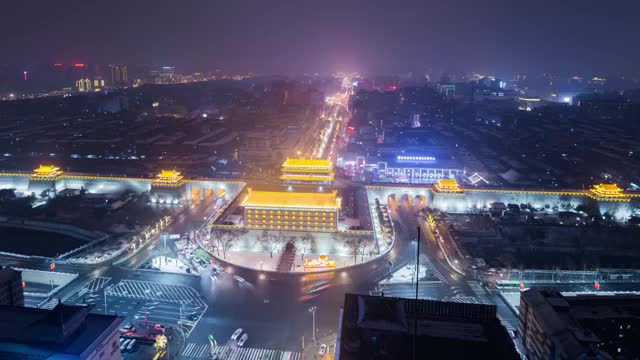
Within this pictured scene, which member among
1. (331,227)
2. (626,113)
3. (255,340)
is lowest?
(255,340)

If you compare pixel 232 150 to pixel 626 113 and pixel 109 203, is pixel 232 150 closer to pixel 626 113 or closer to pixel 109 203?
pixel 109 203

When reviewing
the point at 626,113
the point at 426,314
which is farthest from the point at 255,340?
the point at 626,113

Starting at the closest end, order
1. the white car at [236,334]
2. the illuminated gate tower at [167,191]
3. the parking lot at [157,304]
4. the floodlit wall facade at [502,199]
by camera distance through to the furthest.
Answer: the white car at [236,334] → the parking lot at [157,304] → the floodlit wall facade at [502,199] → the illuminated gate tower at [167,191]

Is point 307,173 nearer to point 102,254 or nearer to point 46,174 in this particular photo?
point 102,254

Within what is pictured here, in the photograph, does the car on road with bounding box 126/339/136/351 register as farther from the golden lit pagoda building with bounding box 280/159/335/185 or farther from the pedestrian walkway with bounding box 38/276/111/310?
the golden lit pagoda building with bounding box 280/159/335/185

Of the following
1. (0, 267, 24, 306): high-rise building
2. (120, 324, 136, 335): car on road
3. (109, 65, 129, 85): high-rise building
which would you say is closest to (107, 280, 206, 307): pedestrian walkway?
(120, 324, 136, 335): car on road

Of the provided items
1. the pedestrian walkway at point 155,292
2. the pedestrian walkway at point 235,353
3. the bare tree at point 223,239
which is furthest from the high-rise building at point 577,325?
the bare tree at point 223,239

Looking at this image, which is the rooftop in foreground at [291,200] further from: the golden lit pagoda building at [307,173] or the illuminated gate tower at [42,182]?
the illuminated gate tower at [42,182]
